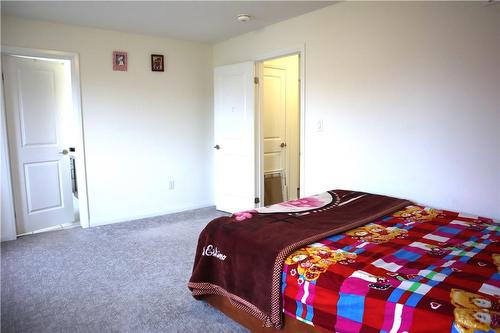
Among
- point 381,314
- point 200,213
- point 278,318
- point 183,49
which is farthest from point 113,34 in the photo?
point 381,314

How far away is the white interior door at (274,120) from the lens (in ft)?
15.5

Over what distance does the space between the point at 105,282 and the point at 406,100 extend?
110 inches

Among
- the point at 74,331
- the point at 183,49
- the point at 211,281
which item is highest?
the point at 183,49

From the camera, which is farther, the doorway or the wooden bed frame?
the doorway

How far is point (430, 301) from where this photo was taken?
52.5 inches

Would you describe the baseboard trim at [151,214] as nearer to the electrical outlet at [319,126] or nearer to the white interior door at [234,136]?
the white interior door at [234,136]

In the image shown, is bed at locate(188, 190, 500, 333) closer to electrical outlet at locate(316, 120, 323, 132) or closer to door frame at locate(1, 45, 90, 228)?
electrical outlet at locate(316, 120, 323, 132)

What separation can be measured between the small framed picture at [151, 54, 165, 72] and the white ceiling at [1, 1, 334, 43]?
36 centimetres

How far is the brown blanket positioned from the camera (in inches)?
73.1

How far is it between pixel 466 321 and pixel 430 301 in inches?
5.2

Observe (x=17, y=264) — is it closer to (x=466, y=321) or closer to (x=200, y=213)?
(x=200, y=213)

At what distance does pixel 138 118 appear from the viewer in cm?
447

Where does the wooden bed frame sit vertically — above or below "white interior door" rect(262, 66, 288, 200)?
below

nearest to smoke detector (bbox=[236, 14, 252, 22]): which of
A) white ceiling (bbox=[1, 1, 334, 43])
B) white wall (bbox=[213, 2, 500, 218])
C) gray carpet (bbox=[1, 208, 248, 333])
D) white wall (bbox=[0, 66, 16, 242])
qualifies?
white ceiling (bbox=[1, 1, 334, 43])
